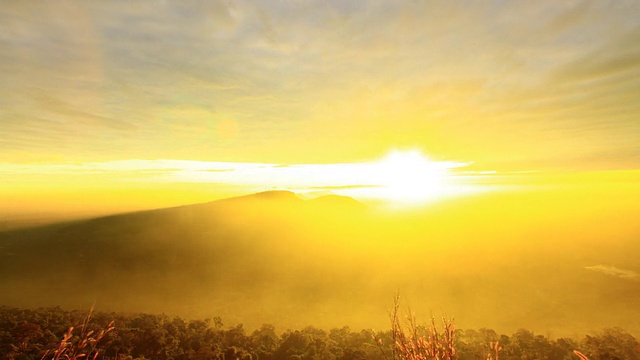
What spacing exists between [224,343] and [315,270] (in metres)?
76.1

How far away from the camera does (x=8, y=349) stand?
21453 millimetres

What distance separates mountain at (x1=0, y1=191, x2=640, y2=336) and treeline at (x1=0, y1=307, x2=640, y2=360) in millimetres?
34300

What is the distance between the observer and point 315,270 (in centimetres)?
10138

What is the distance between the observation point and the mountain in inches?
2874

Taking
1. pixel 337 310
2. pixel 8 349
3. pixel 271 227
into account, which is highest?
pixel 8 349

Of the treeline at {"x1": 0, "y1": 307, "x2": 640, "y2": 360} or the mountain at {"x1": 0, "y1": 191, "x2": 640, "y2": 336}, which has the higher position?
the treeline at {"x1": 0, "y1": 307, "x2": 640, "y2": 360}

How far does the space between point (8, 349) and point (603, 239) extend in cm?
19519

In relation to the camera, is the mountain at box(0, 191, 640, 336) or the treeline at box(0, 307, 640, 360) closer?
the treeline at box(0, 307, 640, 360)

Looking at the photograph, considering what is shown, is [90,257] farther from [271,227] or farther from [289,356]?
[289,356]

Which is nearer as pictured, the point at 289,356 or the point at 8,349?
the point at 8,349

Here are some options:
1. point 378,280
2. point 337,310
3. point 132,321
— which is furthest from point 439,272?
Result: point 132,321

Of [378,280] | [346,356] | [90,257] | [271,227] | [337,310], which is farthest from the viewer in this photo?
[271,227]

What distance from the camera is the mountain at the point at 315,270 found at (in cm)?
7300

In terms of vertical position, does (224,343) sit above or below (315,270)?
above
